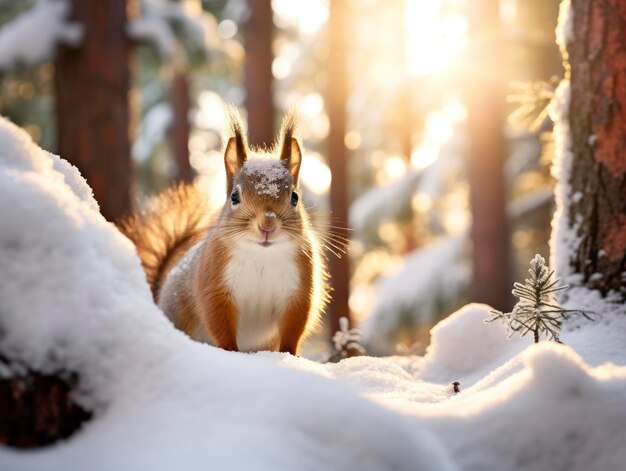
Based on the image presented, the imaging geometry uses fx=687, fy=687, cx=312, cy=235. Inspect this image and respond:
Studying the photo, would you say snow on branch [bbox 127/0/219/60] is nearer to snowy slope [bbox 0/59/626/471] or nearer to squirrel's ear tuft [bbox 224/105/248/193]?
squirrel's ear tuft [bbox 224/105/248/193]

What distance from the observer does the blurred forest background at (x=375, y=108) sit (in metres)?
5.92

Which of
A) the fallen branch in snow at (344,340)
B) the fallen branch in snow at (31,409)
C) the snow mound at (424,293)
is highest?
the fallen branch in snow at (31,409)

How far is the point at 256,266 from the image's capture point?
272cm

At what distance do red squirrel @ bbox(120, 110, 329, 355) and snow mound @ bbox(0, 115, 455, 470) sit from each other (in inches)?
49.5

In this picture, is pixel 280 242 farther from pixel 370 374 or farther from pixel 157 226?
pixel 157 226

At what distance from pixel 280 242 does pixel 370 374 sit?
843 millimetres

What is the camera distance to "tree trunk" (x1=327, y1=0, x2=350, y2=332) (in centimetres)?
762

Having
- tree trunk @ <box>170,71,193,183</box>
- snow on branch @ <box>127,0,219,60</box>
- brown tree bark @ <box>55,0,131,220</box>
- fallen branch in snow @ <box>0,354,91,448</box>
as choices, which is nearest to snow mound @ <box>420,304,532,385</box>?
fallen branch in snow @ <box>0,354,91,448</box>

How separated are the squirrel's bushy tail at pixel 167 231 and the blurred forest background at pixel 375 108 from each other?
15cm

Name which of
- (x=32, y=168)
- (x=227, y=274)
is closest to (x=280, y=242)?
(x=227, y=274)

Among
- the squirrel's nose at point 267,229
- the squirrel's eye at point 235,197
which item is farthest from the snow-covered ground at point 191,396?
the squirrel's eye at point 235,197

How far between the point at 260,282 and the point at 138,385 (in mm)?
1428

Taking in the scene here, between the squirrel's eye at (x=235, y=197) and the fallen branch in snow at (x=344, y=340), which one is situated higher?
the squirrel's eye at (x=235, y=197)

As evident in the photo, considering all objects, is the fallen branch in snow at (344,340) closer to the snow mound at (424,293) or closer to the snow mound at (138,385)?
the snow mound at (138,385)
